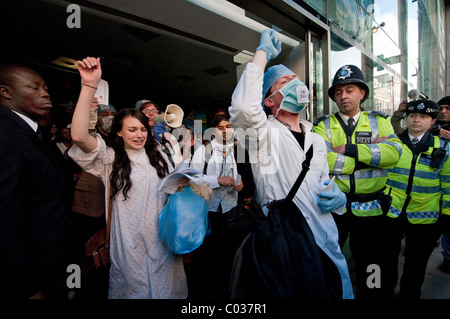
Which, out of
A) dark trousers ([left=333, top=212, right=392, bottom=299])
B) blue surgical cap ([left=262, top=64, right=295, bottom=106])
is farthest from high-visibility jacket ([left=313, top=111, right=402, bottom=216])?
blue surgical cap ([left=262, top=64, right=295, bottom=106])

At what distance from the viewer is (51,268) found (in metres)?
1.22

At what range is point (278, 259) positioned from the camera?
1.04 m

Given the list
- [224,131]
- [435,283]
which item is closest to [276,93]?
[224,131]

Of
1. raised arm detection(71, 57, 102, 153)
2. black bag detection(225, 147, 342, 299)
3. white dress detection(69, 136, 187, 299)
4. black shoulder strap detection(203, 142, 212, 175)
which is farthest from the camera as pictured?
black shoulder strap detection(203, 142, 212, 175)

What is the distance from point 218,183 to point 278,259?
129cm

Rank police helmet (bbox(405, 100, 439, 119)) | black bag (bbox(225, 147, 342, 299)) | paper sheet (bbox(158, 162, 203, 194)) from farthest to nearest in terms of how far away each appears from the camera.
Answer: police helmet (bbox(405, 100, 439, 119)) → paper sheet (bbox(158, 162, 203, 194)) → black bag (bbox(225, 147, 342, 299))

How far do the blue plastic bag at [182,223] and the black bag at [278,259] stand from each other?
455 mm

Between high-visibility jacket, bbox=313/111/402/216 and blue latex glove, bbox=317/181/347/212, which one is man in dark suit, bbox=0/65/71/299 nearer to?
blue latex glove, bbox=317/181/347/212

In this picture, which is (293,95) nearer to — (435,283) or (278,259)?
(278,259)

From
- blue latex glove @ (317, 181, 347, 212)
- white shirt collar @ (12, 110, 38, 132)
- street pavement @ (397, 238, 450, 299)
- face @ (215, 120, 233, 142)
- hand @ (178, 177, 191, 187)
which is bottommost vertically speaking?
street pavement @ (397, 238, 450, 299)

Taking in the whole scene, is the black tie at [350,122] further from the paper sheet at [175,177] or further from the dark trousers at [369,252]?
the paper sheet at [175,177]

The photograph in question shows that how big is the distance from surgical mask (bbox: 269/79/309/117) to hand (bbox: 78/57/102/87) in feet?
3.82

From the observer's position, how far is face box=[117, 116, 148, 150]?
1.76 metres
